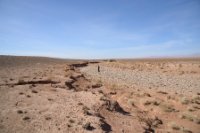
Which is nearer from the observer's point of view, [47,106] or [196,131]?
[196,131]

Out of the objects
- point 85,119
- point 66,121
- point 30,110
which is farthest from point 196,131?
point 30,110

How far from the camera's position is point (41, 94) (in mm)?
14586

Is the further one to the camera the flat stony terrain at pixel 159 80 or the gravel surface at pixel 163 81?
the flat stony terrain at pixel 159 80

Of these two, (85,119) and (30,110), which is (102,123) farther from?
(30,110)

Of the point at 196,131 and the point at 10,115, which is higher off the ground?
the point at 10,115

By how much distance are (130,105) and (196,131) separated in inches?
185

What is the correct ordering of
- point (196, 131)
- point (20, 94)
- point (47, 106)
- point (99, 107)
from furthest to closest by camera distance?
1. point (20, 94)
2. point (99, 107)
3. point (47, 106)
4. point (196, 131)

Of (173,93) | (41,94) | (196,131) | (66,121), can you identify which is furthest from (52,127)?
(173,93)

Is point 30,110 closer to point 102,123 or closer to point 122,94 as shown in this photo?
point 102,123

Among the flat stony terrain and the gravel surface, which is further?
the flat stony terrain

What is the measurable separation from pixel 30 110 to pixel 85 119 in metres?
2.98

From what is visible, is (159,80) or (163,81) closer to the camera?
(163,81)

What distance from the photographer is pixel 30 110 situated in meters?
10.8

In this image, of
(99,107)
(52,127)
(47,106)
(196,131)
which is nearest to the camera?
(52,127)
